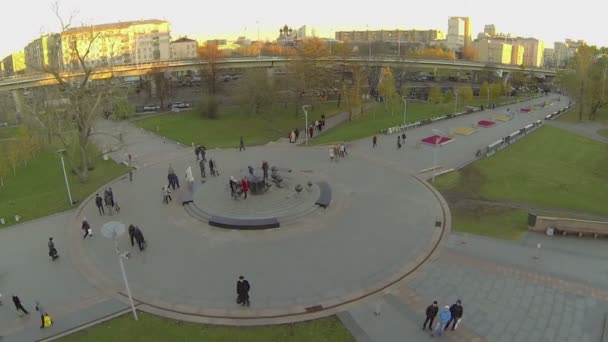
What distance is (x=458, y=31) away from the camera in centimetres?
19012

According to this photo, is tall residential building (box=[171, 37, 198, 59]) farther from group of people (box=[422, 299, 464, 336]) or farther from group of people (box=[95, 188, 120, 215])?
group of people (box=[422, 299, 464, 336])

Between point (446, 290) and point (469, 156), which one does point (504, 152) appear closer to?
point (469, 156)

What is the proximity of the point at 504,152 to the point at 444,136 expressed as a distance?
251 inches

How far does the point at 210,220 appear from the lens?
2061cm

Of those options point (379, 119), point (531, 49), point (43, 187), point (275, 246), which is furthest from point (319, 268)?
point (531, 49)

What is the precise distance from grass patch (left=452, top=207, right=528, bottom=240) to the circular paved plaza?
0.80m

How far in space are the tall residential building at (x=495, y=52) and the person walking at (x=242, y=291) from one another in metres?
150

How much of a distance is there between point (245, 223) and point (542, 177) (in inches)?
806

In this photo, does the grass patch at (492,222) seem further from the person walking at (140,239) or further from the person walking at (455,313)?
the person walking at (140,239)

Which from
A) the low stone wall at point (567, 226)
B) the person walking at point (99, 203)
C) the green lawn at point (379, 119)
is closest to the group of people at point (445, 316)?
the low stone wall at point (567, 226)

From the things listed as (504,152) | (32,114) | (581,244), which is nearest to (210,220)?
(32,114)

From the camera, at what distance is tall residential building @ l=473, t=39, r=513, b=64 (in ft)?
468

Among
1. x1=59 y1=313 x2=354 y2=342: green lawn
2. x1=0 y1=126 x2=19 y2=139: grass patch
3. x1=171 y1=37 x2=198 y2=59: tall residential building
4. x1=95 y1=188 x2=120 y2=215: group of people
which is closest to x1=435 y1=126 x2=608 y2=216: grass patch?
x1=59 y1=313 x2=354 y2=342: green lawn

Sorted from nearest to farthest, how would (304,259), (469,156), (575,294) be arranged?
(575,294)
(304,259)
(469,156)
